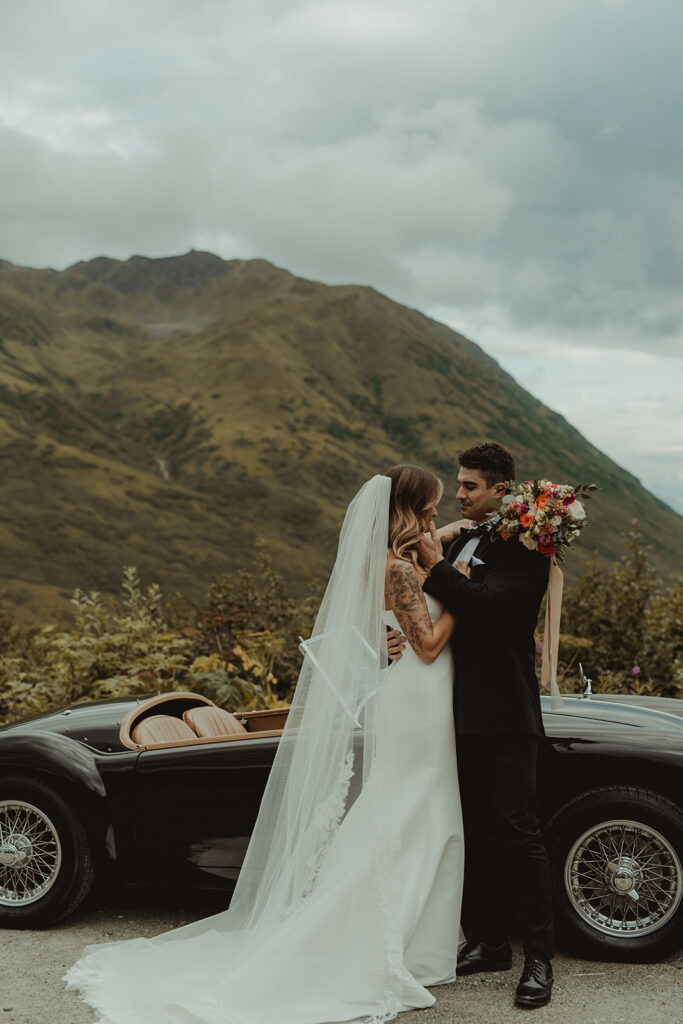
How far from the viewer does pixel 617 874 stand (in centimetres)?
375

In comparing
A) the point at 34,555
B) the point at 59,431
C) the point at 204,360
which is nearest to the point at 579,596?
the point at 34,555

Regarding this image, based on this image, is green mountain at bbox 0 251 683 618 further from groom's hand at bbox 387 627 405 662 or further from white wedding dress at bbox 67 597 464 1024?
groom's hand at bbox 387 627 405 662

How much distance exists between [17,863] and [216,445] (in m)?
121

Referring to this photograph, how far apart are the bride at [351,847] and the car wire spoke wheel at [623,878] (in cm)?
57

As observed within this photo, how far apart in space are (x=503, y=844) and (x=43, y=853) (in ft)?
7.40

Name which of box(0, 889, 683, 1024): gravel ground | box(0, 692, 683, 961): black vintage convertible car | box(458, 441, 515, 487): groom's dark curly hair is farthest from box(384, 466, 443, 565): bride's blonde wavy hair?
box(0, 889, 683, 1024): gravel ground

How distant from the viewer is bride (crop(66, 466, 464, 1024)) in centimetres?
346

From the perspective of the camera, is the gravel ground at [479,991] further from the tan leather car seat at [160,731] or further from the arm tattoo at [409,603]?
the arm tattoo at [409,603]

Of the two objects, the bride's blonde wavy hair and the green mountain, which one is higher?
the green mountain

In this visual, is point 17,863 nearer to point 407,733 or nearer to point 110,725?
point 110,725

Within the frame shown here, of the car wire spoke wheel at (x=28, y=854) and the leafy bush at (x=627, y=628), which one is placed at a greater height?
the leafy bush at (x=627, y=628)

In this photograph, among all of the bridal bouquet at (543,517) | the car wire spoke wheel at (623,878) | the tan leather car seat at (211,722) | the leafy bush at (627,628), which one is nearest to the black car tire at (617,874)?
the car wire spoke wheel at (623,878)

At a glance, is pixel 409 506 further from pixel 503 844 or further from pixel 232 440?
pixel 232 440

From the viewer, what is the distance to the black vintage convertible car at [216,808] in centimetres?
377
